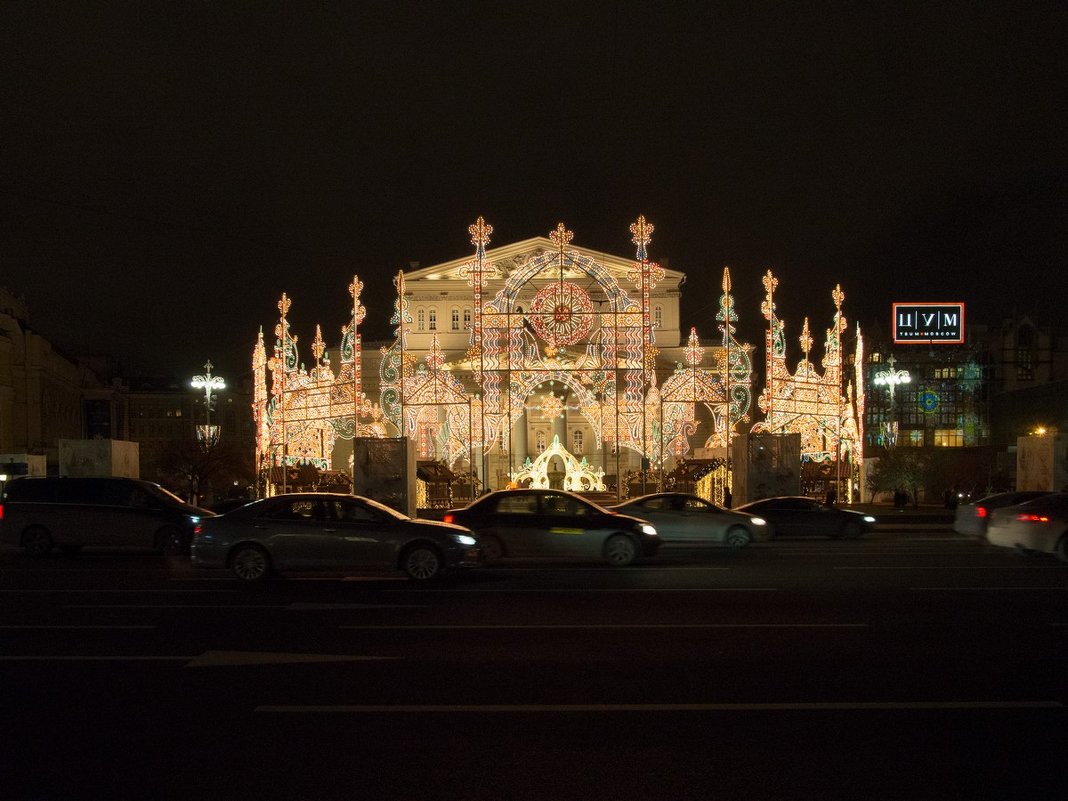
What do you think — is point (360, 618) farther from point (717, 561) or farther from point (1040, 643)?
point (717, 561)

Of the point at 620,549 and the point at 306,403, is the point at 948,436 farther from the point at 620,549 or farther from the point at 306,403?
the point at 620,549

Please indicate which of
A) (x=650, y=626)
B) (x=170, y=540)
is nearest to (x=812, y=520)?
(x=170, y=540)

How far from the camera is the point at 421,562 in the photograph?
609 inches

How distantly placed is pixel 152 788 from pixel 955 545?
2052cm

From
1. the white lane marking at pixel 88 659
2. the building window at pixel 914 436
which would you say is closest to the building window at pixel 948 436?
the building window at pixel 914 436

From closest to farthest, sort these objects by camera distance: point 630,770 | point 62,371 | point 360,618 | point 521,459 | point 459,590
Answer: point 630,770, point 360,618, point 459,590, point 521,459, point 62,371

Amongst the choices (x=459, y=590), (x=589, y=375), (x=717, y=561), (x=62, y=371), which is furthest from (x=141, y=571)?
(x=62, y=371)

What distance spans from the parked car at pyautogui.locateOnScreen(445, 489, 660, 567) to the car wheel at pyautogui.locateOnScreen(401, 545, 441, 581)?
92.3 inches

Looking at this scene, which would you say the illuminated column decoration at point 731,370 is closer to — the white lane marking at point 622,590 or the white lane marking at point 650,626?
the white lane marking at point 622,590

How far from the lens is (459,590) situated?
1462 cm

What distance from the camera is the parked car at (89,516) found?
20.1 meters

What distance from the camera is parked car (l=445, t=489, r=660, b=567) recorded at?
58.5ft

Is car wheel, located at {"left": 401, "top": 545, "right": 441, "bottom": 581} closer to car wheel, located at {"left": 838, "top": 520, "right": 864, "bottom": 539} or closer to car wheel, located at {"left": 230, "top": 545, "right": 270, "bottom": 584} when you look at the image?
car wheel, located at {"left": 230, "top": 545, "right": 270, "bottom": 584}

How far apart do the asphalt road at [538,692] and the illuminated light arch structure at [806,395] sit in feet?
71.3
